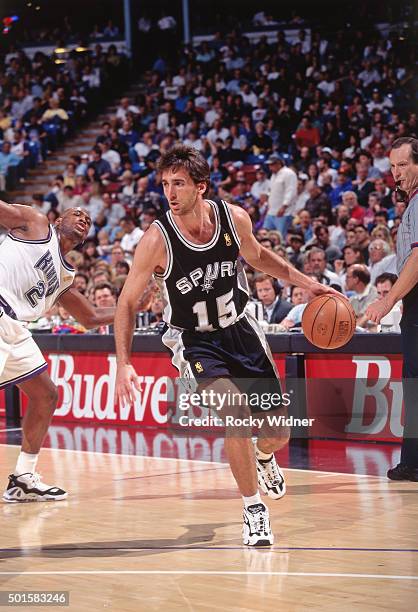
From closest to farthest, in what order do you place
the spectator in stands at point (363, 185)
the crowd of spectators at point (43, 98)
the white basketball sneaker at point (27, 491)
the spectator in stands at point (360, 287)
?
the white basketball sneaker at point (27, 491) < the spectator in stands at point (360, 287) < the spectator in stands at point (363, 185) < the crowd of spectators at point (43, 98)

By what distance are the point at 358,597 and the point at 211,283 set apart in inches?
74.2

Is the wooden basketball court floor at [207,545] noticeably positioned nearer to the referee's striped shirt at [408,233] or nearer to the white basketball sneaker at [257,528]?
the white basketball sneaker at [257,528]

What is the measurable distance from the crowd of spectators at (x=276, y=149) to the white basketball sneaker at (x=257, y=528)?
17.0ft

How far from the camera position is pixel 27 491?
671cm

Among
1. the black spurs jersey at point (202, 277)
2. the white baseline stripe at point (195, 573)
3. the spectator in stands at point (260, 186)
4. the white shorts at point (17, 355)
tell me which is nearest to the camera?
the white baseline stripe at point (195, 573)

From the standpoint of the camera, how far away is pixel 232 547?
17.0ft

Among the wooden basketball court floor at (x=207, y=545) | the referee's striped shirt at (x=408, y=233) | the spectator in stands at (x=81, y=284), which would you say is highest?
the referee's striped shirt at (x=408, y=233)

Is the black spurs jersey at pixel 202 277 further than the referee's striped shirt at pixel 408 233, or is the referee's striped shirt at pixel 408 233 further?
the referee's striped shirt at pixel 408 233

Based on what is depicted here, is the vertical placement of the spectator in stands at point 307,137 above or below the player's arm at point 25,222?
above

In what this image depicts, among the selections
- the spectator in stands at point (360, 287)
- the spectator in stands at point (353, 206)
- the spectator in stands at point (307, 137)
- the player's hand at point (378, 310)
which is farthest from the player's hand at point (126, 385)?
the spectator in stands at point (307, 137)

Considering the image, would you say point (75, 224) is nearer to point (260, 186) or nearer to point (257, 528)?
point (257, 528)

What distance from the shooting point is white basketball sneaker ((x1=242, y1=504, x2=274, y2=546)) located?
204 inches

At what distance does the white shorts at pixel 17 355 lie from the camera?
6.25 meters

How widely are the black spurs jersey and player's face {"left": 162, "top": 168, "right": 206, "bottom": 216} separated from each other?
0.14m
